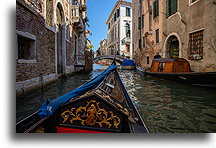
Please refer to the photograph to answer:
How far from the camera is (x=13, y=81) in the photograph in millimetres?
1465

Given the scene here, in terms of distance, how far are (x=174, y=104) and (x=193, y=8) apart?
4.98 m

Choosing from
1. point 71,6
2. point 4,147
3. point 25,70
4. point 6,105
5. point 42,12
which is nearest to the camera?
point 4,147

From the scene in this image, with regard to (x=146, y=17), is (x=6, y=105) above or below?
below

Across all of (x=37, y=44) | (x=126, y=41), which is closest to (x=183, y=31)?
(x=37, y=44)

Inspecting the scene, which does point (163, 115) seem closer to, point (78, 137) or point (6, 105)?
point (78, 137)

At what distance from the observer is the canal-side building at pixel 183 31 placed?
501cm

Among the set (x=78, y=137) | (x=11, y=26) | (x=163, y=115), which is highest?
(x=11, y=26)

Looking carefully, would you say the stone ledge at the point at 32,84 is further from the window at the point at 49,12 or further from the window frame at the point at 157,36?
the window frame at the point at 157,36

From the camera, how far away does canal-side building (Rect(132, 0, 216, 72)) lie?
501 centimetres

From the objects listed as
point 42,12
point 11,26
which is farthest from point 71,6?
point 11,26

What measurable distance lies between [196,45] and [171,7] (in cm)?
300

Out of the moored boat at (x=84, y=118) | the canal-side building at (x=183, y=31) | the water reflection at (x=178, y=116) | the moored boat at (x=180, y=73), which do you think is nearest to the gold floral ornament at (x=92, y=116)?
the moored boat at (x=84, y=118)

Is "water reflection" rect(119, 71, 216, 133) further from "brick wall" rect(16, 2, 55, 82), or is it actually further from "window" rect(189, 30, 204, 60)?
"window" rect(189, 30, 204, 60)

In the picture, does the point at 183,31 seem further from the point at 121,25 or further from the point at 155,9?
the point at 121,25
